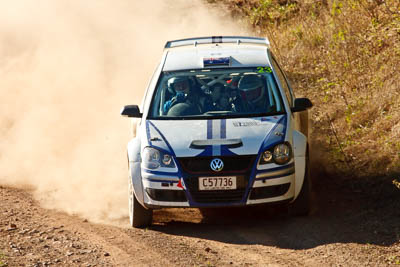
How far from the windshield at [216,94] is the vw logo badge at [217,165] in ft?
2.71

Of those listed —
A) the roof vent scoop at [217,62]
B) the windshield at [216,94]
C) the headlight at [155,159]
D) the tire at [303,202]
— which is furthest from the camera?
the roof vent scoop at [217,62]

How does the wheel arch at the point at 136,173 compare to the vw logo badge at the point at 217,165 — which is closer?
the vw logo badge at the point at 217,165

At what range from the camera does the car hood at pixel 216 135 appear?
7.93 metres

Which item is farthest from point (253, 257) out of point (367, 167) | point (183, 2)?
point (183, 2)

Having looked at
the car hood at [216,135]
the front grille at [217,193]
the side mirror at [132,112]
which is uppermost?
the side mirror at [132,112]

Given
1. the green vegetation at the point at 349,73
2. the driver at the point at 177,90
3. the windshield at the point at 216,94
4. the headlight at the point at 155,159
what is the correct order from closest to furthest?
the headlight at the point at 155,159, the windshield at the point at 216,94, the driver at the point at 177,90, the green vegetation at the point at 349,73

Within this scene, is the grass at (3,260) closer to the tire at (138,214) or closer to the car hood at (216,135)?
the tire at (138,214)

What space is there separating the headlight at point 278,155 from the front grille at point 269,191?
0.25 m

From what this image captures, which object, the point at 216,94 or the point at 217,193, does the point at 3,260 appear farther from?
the point at 216,94

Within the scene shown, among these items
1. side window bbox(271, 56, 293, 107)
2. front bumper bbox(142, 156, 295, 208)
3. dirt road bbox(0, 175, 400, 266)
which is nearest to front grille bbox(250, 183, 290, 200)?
front bumper bbox(142, 156, 295, 208)

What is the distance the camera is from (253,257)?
7141mm

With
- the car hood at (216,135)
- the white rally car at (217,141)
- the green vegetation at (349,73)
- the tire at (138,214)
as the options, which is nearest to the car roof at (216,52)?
the white rally car at (217,141)

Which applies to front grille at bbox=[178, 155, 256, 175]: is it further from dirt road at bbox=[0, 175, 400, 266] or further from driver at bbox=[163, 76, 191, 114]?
driver at bbox=[163, 76, 191, 114]

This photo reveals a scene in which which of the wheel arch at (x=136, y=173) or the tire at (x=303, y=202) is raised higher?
the wheel arch at (x=136, y=173)
